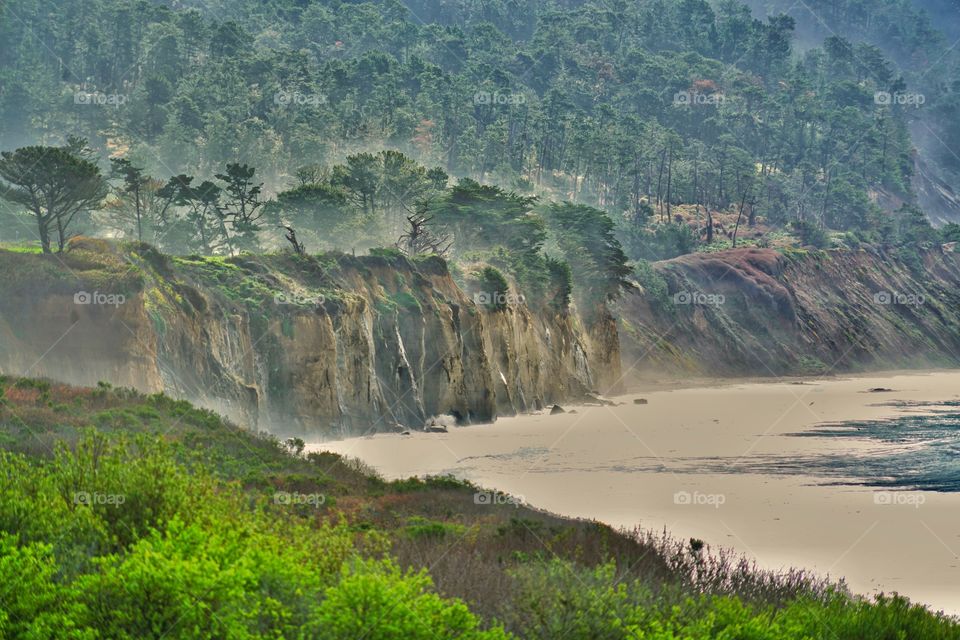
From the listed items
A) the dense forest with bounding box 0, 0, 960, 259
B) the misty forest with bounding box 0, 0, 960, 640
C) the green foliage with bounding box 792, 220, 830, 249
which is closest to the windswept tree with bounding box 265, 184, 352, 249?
the misty forest with bounding box 0, 0, 960, 640

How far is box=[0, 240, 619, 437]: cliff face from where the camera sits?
38656 mm

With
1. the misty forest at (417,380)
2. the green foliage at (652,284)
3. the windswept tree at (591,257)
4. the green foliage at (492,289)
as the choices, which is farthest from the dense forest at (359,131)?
the green foliage at (492,289)

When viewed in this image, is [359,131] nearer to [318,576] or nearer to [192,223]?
[192,223]

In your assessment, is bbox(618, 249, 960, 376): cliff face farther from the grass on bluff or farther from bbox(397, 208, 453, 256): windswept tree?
the grass on bluff

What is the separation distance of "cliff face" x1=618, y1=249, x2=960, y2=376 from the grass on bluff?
90.7 m

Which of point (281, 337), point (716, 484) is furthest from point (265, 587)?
point (281, 337)

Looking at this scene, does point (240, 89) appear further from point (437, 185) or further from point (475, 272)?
point (475, 272)

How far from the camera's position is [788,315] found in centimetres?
13300

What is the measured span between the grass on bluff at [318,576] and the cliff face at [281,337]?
1705cm

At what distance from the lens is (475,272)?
7412cm

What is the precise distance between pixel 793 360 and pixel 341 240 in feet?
231

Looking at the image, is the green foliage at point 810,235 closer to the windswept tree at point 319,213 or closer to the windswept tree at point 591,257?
the windswept tree at point 591,257

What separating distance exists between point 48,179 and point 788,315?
106 m

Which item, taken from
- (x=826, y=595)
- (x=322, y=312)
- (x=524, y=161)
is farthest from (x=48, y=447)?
(x=524, y=161)
